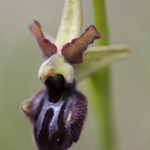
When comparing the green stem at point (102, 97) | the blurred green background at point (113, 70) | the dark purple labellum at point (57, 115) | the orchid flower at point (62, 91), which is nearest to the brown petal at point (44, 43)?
the orchid flower at point (62, 91)

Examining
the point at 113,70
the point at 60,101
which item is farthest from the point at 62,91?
the point at 113,70

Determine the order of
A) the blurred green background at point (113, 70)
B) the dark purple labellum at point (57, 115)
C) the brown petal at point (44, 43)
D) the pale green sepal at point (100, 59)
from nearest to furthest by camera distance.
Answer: the dark purple labellum at point (57, 115), the brown petal at point (44, 43), the pale green sepal at point (100, 59), the blurred green background at point (113, 70)

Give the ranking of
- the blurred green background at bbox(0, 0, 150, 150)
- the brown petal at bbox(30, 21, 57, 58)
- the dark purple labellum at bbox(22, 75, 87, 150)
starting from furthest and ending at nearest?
the blurred green background at bbox(0, 0, 150, 150) < the brown petal at bbox(30, 21, 57, 58) < the dark purple labellum at bbox(22, 75, 87, 150)

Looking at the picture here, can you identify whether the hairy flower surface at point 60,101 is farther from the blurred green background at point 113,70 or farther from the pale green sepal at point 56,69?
the blurred green background at point 113,70

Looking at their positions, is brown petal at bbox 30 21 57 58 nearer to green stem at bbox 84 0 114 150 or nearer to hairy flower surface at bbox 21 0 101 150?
hairy flower surface at bbox 21 0 101 150

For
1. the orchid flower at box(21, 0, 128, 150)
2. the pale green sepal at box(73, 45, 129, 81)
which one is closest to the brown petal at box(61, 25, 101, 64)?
the orchid flower at box(21, 0, 128, 150)

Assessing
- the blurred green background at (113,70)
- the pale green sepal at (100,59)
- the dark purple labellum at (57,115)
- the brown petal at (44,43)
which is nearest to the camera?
the dark purple labellum at (57,115)

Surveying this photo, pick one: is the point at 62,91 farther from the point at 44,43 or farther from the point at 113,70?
the point at 113,70

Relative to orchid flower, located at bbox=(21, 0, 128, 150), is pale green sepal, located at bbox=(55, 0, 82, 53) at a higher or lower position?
higher
